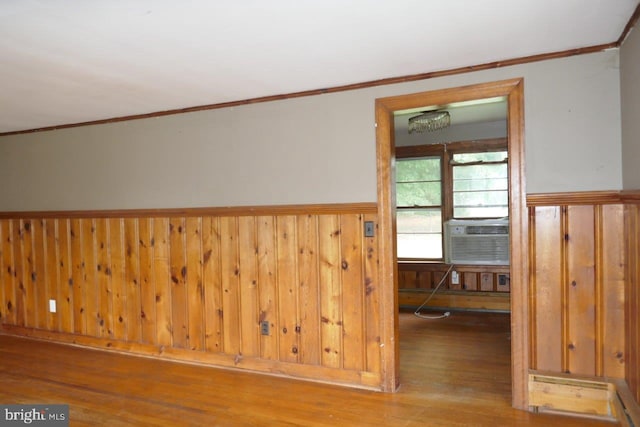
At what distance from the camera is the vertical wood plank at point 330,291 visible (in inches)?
125

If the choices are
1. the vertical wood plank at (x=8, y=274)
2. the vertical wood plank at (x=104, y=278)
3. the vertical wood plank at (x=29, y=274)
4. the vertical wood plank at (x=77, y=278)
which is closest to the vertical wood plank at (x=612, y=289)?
the vertical wood plank at (x=104, y=278)

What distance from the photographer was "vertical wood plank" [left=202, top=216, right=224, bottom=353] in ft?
11.7

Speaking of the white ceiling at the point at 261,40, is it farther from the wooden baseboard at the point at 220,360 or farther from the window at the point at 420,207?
the window at the point at 420,207

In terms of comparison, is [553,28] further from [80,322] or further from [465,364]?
[80,322]

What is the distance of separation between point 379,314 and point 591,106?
70.9 inches

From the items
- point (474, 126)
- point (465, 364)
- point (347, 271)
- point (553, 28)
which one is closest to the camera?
point (553, 28)

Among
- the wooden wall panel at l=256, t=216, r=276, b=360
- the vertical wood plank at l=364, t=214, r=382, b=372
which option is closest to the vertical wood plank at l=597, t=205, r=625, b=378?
the vertical wood plank at l=364, t=214, r=382, b=372

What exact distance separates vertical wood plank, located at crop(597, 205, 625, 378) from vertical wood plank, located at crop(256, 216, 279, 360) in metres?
2.12

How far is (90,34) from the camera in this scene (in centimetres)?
208

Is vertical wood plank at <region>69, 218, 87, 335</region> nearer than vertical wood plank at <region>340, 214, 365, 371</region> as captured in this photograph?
No

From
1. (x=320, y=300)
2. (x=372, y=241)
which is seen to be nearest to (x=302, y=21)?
(x=372, y=241)

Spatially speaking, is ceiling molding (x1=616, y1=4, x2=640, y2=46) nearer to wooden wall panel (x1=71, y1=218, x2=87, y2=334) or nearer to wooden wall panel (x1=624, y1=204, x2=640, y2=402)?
wooden wall panel (x1=624, y1=204, x2=640, y2=402)

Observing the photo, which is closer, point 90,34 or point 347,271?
point 90,34

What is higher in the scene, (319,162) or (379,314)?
(319,162)
